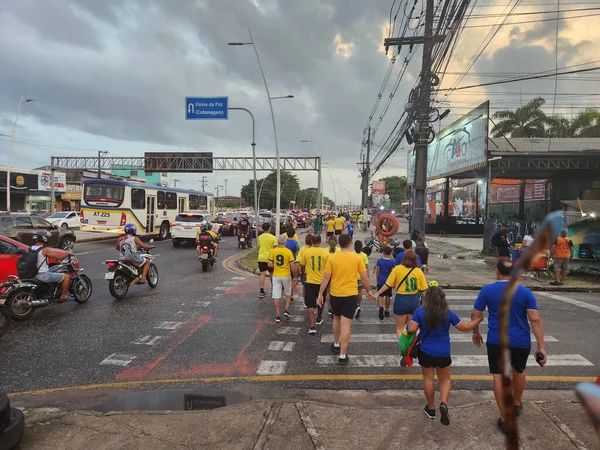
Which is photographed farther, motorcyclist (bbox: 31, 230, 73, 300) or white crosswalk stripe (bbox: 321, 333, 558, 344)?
motorcyclist (bbox: 31, 230, 73, 300)

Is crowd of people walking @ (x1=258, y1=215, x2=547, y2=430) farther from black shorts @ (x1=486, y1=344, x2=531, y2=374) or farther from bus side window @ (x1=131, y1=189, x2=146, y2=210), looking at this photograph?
bus side window @ (x1=131, y1=189, x2=146, y2=210)

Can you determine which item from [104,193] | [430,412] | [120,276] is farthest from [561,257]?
[104,193]

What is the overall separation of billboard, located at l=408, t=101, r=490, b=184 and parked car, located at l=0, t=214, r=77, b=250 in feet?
69.3

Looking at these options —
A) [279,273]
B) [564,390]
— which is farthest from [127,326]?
[564,390]

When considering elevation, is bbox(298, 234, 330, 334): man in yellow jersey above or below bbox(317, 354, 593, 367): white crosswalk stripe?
above

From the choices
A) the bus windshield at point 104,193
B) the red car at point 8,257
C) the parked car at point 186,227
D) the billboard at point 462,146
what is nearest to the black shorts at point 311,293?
the red car at point 8,257

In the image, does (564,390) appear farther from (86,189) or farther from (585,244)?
(86,189)

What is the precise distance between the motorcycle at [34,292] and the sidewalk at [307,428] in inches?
145

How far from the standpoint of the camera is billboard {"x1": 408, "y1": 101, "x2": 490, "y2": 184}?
20812mm

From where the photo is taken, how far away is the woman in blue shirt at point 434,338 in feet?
12.3

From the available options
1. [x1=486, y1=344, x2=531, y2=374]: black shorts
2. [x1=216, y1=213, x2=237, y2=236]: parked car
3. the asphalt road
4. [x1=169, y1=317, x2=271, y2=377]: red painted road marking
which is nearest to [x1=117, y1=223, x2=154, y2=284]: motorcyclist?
the asphalt road

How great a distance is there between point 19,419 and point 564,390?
18.9 ft

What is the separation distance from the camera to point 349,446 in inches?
131

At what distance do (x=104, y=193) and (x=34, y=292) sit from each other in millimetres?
14018
